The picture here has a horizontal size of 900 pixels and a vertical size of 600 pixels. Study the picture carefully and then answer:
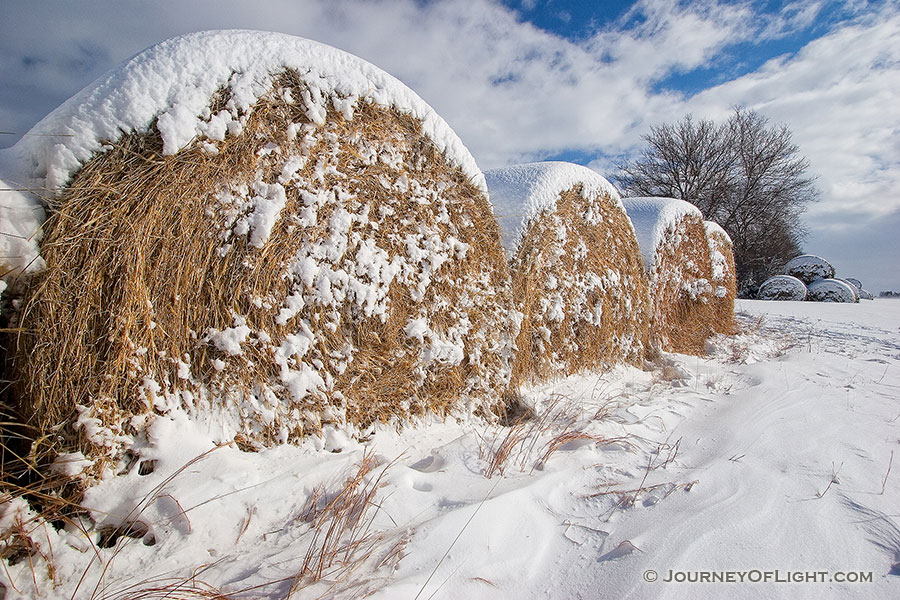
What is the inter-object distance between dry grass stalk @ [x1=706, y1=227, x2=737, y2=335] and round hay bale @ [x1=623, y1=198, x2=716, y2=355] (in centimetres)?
16

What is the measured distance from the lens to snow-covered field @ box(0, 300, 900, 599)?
1.48 metres

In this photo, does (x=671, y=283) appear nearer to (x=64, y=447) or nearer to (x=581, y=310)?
(x=581, y=310)

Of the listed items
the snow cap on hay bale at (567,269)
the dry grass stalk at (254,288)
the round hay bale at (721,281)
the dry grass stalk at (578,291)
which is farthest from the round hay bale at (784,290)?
the dry grass stalk at (254,288)

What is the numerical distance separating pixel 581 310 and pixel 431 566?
3223 millimetres

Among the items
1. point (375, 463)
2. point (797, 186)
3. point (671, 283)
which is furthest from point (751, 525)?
point (797, 186)

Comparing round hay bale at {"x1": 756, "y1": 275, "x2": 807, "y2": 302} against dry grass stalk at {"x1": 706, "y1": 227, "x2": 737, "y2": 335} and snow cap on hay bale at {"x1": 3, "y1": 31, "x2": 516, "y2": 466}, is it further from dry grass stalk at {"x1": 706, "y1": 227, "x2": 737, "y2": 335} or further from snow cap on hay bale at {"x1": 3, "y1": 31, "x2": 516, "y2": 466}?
snow cap on hay bale at {"x1": 3, "y1": 31, "x2": 516, "y2": 466}

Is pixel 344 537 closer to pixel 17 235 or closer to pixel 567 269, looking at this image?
pixel 17 235

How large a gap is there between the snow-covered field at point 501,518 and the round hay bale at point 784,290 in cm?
1885

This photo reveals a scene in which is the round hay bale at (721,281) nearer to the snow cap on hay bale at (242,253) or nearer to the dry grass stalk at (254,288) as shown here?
the dry grass stalk at (254,288)

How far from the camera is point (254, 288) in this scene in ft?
7.21

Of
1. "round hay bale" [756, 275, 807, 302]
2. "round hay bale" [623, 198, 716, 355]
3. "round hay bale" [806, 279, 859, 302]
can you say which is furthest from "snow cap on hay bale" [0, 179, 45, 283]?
"round hay bale" [806, 279, 859, 302]

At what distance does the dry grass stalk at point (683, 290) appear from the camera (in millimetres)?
5953

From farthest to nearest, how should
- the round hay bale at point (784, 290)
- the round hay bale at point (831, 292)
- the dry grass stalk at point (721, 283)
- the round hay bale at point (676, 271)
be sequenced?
the round hay bale at point (831, 292) → the round hay bale at point (784, 290) → the dry grass stalk at point (721, 283) → the round hay bale at point (676, 271)

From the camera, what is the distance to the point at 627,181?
25.1 metres
